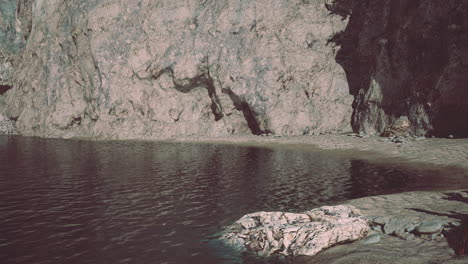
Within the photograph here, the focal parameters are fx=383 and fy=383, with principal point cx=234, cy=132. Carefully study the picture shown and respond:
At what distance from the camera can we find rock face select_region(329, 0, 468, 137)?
41.4 meters

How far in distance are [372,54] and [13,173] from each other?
50314 millimetres

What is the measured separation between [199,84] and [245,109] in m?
10.4

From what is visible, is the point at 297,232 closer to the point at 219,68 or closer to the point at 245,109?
the point at 245,109

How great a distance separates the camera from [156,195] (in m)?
23.5

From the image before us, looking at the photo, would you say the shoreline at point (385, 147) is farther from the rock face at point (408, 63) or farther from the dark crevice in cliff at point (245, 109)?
the dark crevice in cliff at point (245, 109)

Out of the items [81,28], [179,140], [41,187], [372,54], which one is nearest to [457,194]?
[41,187]

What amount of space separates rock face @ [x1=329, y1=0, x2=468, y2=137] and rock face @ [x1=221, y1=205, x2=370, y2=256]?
32258mm

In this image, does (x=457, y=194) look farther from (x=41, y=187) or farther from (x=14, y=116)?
(x=14, y=116)

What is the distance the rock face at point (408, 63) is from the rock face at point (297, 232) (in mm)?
32258

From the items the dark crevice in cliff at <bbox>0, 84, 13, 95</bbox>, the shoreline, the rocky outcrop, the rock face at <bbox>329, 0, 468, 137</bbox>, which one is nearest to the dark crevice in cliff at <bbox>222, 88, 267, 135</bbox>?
the shoreline

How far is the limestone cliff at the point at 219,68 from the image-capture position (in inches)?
2138

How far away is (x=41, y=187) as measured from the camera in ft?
84.3

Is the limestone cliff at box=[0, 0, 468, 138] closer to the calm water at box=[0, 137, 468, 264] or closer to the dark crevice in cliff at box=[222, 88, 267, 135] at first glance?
the dark crevice in cliff at box=[222, 88, 267, 135]

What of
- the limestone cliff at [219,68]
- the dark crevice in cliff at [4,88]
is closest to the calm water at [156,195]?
the limestone cliff at [219,68]
